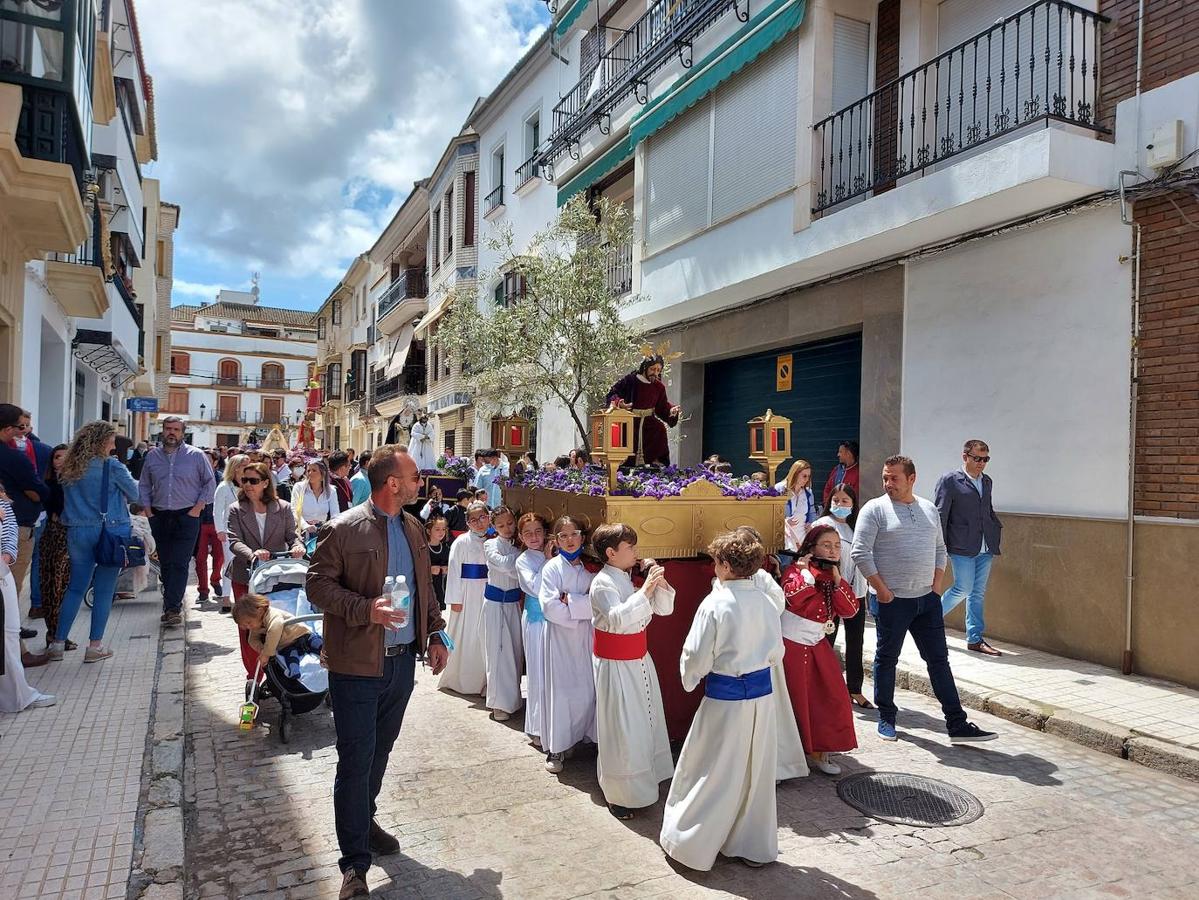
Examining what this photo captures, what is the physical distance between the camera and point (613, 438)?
18.2ft

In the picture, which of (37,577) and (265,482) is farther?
(37,577)

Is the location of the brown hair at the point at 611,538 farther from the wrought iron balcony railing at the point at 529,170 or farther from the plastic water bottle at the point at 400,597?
the wrought iron balcony railing at the point at 529,170

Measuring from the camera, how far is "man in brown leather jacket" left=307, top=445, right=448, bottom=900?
3307 millimetres

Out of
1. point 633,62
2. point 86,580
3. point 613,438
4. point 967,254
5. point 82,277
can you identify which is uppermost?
point 633,62

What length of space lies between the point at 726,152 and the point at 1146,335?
244 inches

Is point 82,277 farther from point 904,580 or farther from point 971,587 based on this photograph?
point 971,587

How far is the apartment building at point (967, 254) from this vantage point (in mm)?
6836

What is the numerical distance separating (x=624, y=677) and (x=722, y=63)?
9.30 metres

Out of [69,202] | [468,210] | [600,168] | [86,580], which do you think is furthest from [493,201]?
[86,580]

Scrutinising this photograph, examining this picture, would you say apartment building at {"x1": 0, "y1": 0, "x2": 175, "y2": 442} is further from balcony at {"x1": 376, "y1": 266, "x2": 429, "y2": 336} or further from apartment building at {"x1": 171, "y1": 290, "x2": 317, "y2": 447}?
apartment building at {"x1": 171, "y1": 290, "x2": 317, "y2": 447}

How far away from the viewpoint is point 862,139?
9617mm

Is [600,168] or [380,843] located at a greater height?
[600,168]

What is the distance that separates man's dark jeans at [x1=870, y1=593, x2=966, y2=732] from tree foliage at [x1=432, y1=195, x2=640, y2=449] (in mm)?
5749

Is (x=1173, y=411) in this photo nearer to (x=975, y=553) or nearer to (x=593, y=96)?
(x=975, y=553)
